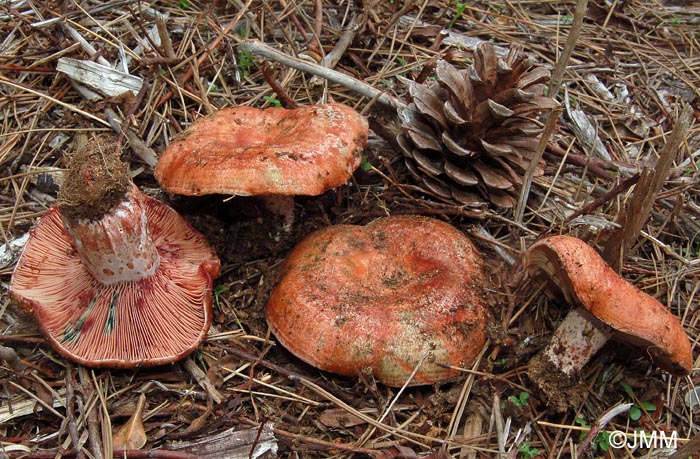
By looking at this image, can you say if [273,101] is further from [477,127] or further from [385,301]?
[385,301]

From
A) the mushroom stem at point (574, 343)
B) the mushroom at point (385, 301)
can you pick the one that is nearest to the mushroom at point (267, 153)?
the mushroom at point (385, 301)

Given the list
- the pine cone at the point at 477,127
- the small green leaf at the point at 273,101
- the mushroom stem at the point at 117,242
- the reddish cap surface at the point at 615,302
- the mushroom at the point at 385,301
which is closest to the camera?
the reddish cap surface at the point at 615,302

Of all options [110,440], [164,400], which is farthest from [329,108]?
[110,440]

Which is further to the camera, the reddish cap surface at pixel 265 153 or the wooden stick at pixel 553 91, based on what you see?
the wooden stick at pixel 553 91

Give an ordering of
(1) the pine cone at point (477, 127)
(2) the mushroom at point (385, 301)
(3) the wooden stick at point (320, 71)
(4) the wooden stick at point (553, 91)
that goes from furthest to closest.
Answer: (3) the wooden stick at point (320, 71) → (1) the pine cone at point (477, 127) → (4) the wooden stick at point (553, 91) → (2) the mushroom at point (385, 301)

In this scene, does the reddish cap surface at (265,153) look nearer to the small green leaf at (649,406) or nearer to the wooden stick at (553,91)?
the wooden stick at (553,91)

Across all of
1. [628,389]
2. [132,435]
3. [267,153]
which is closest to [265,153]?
[267,153]

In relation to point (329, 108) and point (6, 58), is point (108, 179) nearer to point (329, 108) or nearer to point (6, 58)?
point (329, 108)
